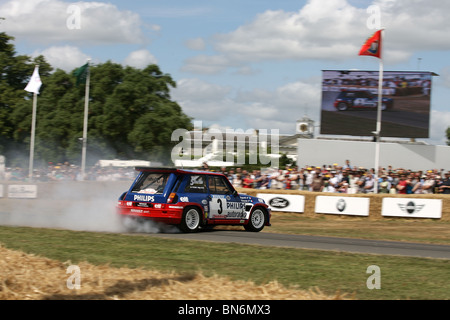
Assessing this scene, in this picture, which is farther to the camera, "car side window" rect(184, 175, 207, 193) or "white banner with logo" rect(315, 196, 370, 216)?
"white banner with logo" rect(315, 196, 370, 216)

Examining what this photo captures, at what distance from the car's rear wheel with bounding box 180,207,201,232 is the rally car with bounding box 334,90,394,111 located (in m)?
28.7

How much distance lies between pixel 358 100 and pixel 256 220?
88.8ft

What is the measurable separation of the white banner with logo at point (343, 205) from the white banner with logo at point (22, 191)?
40.9ft

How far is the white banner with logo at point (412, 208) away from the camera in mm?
20750

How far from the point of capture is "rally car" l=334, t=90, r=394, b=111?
40884mm

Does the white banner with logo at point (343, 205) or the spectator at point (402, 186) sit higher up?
the spectator at point (402, 186)

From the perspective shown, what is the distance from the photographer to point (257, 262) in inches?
373

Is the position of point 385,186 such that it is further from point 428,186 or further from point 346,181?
point 428,186

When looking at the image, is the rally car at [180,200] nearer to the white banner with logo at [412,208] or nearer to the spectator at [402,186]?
the white banner with logo at [412,208]

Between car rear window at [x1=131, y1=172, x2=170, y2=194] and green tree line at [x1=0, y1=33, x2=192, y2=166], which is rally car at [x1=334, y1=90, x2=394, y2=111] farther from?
car rear window at [x1=131, y1=172, x2=170, y2=194]

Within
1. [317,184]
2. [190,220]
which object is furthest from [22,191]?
[190,220]

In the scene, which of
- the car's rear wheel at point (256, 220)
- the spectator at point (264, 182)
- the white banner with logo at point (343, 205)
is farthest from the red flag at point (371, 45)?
the car's rear wheel at point (256, 220)

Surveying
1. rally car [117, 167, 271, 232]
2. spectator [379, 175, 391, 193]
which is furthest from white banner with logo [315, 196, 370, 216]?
rally car [117, 167, 271, 232]

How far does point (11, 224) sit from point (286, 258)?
8410 mm
